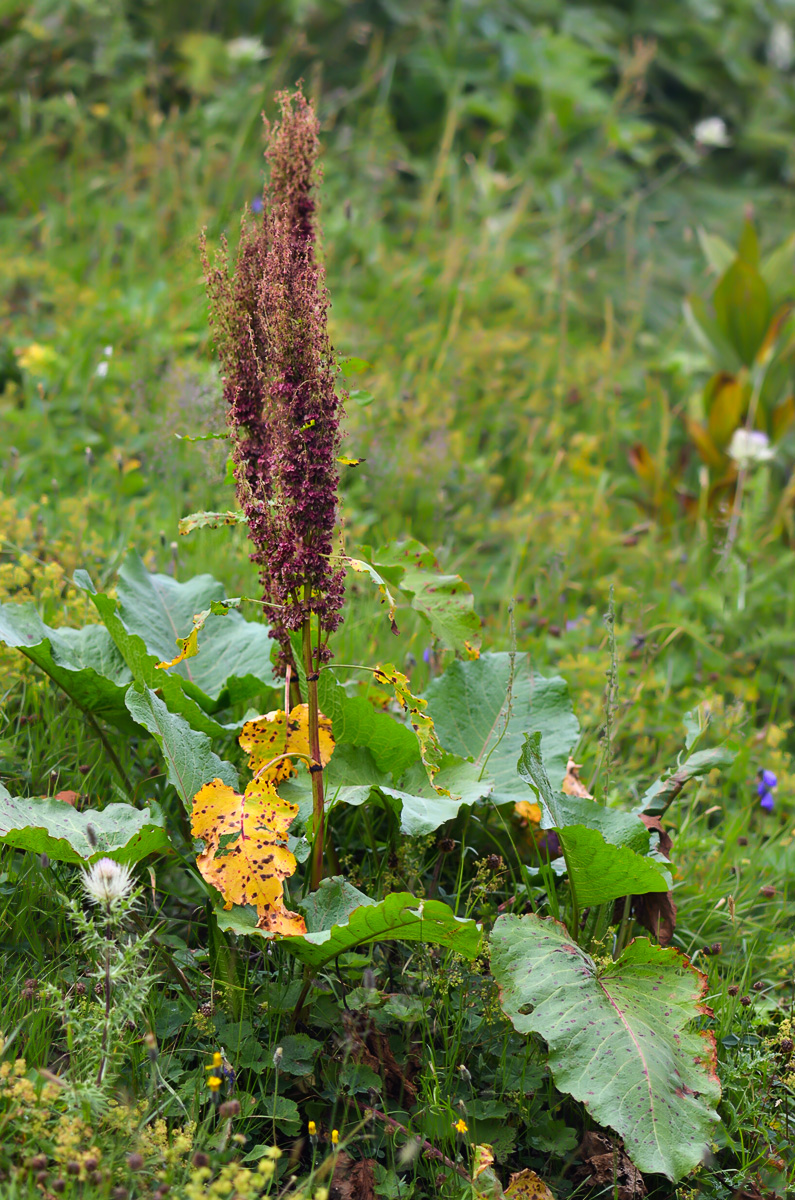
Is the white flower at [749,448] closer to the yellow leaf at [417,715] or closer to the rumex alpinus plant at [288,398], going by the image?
the rumex alpinus plant at [288,398]

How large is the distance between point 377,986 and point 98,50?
17.7ft

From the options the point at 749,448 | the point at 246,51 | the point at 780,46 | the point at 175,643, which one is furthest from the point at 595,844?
the point at 780,46

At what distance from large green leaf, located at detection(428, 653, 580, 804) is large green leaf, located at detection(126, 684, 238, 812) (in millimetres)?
527

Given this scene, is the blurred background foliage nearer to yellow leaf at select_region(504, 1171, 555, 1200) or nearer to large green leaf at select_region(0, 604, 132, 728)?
large green leaf at select_region(0, 604, 132, 728)

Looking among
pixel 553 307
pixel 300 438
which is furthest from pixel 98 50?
pixel 300 438

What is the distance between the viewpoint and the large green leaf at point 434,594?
184 centimetres

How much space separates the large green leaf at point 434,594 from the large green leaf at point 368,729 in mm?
200

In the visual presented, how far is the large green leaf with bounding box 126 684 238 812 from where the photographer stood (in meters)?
1.65

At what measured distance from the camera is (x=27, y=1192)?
4.00ft

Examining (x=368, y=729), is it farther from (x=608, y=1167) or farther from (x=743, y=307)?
(x=743, y=307)

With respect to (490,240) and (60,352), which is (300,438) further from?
(490,240)

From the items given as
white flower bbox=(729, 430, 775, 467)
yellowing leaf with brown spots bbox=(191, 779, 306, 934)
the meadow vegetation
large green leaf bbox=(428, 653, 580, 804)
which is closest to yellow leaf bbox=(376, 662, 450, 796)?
the meadow vegetation

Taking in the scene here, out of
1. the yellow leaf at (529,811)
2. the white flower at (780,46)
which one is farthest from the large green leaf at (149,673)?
the white flower at (780,46)

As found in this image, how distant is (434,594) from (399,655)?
79 cm
